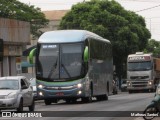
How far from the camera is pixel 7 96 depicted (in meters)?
23.1

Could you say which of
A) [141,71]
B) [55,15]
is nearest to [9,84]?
[141,71]

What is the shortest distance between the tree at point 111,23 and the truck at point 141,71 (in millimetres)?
16071

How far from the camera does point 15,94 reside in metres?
23.3

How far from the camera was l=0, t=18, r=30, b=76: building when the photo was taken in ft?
153

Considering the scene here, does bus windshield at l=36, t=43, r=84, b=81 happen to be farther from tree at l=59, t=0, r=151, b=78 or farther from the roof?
the roof

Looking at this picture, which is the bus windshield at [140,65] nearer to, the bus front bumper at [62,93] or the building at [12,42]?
the building at [12,42]

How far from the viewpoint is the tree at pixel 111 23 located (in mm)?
74125

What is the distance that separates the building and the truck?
10.3 m

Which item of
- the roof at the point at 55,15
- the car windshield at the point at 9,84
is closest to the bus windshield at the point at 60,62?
the car windshield at the point at 9,84

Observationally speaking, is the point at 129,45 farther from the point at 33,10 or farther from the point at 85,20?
the point at 33,10

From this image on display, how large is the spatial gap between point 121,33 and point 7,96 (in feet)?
171

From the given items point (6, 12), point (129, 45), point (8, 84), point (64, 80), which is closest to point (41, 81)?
point (64, 80)

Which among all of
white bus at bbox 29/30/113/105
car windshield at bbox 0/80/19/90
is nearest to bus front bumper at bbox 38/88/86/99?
white bus at bbox 29/30/113/105

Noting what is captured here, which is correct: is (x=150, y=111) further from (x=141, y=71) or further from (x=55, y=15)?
(x=55, y=15)
